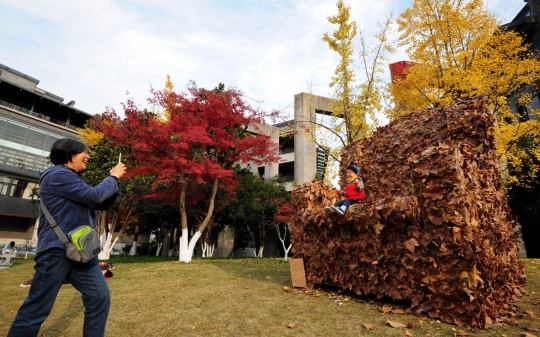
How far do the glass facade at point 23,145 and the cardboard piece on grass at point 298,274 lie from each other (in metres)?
30.8

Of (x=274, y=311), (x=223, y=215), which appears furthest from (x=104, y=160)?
(x=274, y=311)

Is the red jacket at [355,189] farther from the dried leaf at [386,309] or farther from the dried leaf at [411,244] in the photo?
the dried leaf at [386,309]

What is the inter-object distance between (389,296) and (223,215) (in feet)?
59.5

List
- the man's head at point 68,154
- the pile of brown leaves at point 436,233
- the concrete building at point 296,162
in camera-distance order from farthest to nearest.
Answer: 1. the concrete building at point 296,162
2. the pile of brown leaves at point 436,233
3. the man's head at point 68,154

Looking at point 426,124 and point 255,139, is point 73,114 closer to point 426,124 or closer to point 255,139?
point 255,139

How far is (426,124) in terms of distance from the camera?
525 centimetres

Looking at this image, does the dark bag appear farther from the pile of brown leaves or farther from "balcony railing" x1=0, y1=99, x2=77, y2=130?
"balcony railing" x1=0, y1=99, x2=77, y2=130

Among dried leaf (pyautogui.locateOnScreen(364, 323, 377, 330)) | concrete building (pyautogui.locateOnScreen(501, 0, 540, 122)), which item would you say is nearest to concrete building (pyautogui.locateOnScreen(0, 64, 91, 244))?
dried leaf (pyautogui.locateOnScreen(364, 323, 377, 330))

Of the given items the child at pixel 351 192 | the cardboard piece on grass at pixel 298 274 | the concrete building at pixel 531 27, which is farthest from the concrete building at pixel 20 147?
the concrete building at pixel 531 27

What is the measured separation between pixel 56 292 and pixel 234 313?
A: 8.44 ft

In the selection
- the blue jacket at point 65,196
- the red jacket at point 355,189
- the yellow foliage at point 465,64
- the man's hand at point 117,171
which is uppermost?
Result: the yellow foliage at point 465,64

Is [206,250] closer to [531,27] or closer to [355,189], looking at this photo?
[355,189]

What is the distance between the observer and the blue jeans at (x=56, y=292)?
2.06m

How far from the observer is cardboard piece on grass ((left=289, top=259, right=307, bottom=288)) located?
18.9 ft
